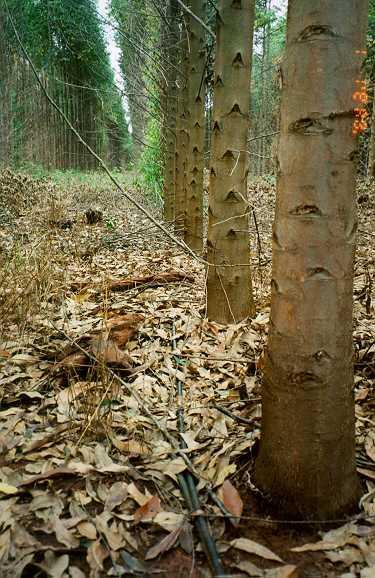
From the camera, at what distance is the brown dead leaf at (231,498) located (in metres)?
1.41

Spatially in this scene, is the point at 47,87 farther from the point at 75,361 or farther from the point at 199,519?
the point at 199,519

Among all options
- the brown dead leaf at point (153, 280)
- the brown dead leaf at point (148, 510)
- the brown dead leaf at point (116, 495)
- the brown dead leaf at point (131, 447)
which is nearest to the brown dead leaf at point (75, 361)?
the brown dead leaf at point (131, 447)

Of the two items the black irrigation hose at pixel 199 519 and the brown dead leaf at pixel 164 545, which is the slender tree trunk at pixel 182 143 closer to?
the black irrigation hose at pixel 199 519

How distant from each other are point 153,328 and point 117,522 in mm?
1516

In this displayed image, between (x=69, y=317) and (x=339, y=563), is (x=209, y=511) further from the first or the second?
(x=69, y=317)

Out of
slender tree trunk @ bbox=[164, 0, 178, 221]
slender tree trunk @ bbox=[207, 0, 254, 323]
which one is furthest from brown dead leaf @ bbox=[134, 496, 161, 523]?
slender tree trunk @ bbox=[164, 0, 178, 221]

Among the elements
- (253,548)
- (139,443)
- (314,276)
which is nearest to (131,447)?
(139,443)

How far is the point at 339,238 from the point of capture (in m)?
1.23

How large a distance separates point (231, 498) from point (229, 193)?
1952 millimetres

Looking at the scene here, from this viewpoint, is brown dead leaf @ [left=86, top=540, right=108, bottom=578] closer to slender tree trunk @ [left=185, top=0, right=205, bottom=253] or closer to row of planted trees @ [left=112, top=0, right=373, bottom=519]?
row of planted trees @ [left=112, top=0, right=373, bottom=519]

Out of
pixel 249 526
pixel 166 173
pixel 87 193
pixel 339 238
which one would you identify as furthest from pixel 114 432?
pixel 87 193

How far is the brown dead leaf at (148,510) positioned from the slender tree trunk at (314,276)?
36 centimetres

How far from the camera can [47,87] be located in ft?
58.1

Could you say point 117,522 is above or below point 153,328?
below
